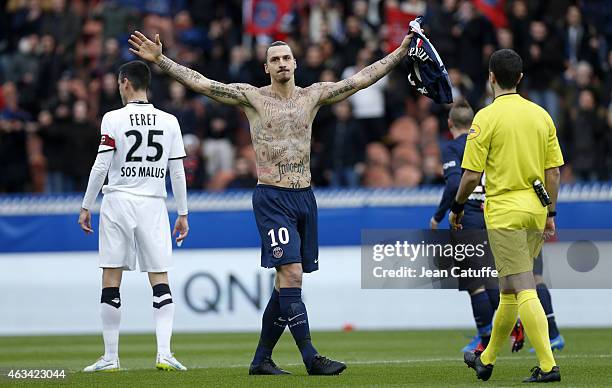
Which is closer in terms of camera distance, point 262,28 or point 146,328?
point 146,328

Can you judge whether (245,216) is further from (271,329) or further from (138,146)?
(271,329)

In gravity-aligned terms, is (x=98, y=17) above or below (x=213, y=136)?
above

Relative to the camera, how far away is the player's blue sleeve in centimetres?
1218

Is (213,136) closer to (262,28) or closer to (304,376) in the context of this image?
(262,28)

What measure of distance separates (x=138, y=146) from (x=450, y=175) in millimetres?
3030

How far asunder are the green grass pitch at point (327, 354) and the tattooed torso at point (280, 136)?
1601 mm

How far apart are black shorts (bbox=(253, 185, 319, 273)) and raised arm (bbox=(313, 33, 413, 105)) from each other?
81 centimetres

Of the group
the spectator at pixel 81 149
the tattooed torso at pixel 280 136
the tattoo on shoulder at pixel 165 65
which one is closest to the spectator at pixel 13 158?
→ the spectator at pixel 81 149

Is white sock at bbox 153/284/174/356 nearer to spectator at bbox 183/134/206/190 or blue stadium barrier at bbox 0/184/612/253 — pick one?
blue stadium barrier at bbox 0/184/612/253

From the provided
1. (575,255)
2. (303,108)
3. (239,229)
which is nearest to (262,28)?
(239,229)

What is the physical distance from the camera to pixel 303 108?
34.1 feet

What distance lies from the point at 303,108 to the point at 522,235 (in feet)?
7.45


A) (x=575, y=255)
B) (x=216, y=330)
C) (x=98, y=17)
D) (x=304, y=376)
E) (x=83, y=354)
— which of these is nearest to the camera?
(x=304, y=376)

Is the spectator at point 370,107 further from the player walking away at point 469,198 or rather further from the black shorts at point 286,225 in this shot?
the black shorts at point 286,225
